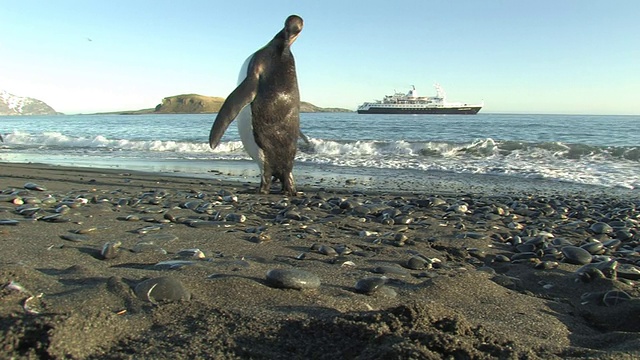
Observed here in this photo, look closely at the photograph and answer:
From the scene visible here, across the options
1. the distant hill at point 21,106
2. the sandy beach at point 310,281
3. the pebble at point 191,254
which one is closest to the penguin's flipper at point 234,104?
the sandy beach at point 310,281

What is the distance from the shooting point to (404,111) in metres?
83.0

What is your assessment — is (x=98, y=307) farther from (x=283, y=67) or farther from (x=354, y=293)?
(x=283, y=67)

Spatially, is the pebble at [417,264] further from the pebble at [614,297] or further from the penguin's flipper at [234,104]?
the penguin's flipper at [234,104]

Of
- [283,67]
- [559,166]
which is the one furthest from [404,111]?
[283,67]

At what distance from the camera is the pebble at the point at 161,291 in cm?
211

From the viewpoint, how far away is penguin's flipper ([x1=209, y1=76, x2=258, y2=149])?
19.2ft

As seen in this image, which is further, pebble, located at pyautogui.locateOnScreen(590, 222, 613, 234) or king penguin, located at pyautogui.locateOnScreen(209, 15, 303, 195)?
king penguin, located at pyautogui.locateOnScreen(209, 15, 303, 195)

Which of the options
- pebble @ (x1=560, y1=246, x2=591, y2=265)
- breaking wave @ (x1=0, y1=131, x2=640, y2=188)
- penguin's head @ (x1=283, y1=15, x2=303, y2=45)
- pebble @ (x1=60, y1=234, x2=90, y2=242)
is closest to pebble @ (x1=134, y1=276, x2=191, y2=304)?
pebble @ (x1=60, y1=234, x2=90, y2=242)

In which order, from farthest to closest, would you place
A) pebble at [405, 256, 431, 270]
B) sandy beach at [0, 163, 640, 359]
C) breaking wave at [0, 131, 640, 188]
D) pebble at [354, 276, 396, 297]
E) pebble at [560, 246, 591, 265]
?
breaking wave at [0, 131, 640, 188]
pebble at [560, 246, 591, 265]
pebble at [405, 256, 431, 270]
pebble at [354, 276, 396, 297]
sandy beach at [0, 163, 640, 359]

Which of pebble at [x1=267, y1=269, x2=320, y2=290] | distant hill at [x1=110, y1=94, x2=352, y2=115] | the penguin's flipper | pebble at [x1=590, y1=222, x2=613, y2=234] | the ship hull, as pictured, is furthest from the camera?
distant hill at [x1=110, y1=94, x2=352, y2=115]

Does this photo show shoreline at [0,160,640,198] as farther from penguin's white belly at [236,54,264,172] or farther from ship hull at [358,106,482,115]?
ship hull at [358,106,482,115]

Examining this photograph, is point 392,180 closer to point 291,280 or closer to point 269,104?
point 269,104

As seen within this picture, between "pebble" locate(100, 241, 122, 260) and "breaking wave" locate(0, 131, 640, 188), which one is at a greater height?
"pebble" locate(100, 241, 122, 260)

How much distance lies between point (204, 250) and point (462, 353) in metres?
2.21
